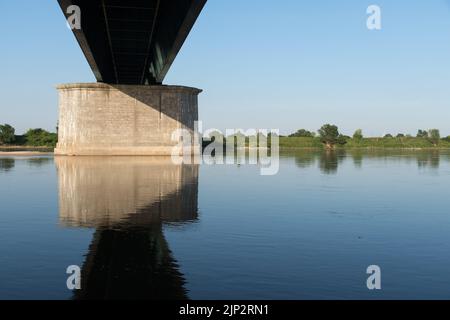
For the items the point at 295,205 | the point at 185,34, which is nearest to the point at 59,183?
the point at 185,34

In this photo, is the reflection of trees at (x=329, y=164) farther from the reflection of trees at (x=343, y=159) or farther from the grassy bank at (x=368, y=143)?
the grassy bank at (x=368, y=143)

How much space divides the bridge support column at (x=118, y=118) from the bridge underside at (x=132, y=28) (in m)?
10.6

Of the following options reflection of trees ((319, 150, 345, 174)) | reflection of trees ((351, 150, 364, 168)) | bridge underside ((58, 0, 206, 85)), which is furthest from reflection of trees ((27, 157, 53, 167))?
reflection of trees ((351, 150, 364, 168))

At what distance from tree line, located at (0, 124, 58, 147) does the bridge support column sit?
85.2 meters

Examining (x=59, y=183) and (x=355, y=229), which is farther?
(x=59, y=183)

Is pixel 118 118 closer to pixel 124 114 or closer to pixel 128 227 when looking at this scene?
pixel 124 114

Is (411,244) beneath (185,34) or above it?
beneath

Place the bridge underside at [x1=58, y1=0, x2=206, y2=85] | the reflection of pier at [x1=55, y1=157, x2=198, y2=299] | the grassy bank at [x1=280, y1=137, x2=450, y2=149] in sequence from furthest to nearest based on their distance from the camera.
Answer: the grassy bank at [x1=280, y1=137, x2=450, y2=149] < the bridge underside at [x1=58, y1=0, x2=206, y2=85] < the reflection of pier at [x1=55, y1=157, x2=198, y2=299]

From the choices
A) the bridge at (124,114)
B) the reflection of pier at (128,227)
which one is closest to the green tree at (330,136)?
the bridge at (124,114)

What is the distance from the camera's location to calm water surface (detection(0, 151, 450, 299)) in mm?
9023

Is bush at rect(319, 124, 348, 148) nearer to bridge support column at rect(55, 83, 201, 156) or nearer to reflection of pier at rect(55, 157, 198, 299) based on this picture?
bridge support column at rect(55, 83, 201, 156)

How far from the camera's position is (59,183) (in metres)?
28.9

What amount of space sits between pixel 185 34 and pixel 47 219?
14662 millimetres
